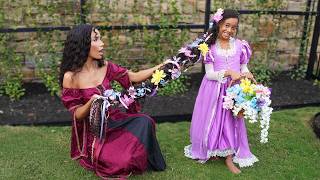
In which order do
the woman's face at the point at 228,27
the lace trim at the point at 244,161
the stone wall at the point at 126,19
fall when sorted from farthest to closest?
the stone wall at the point at 126,19 < the lace trim at the point at 244,161 < the woman's face at the point at 228,27

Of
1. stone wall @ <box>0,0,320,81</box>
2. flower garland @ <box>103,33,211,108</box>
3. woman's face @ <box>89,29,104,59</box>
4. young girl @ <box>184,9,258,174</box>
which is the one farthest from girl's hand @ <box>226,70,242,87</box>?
stone wall @ <box>0,0,320,81</box>

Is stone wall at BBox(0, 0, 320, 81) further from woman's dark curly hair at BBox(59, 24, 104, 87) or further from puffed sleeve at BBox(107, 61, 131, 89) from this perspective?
woman's dark curly hair at BBox(59, 24, 104, 87)

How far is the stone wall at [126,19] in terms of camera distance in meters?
6.50

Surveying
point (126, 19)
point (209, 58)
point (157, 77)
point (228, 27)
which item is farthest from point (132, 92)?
point (126, 19)

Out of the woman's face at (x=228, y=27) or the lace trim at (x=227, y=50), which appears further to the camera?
the lace trim at (x=227, y=50)

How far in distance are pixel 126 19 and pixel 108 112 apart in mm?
2855

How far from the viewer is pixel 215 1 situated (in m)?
7.09

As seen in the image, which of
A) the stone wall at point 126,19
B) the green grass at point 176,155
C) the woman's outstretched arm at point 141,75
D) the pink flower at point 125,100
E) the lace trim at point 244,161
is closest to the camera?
the pink flower at point 125,100

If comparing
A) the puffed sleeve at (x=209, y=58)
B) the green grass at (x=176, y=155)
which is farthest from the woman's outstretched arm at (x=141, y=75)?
the green grass at (x=176, y=155)

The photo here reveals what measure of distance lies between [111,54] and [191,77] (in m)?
1.32

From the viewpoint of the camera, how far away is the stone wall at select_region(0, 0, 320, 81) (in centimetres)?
650

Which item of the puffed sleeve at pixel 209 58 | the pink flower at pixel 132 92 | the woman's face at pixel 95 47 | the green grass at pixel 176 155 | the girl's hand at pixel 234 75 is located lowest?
the green grass at pixel 176 155

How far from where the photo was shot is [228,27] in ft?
14.4

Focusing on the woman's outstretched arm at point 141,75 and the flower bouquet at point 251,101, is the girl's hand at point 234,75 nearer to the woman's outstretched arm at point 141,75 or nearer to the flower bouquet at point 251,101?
the flower bouquet at point 251,101
